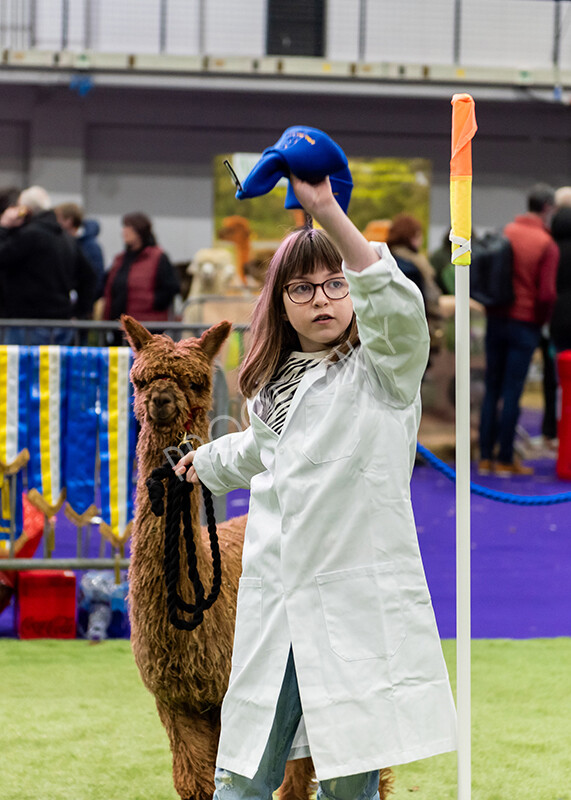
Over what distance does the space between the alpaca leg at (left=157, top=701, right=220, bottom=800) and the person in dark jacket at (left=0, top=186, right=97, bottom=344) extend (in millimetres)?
5727

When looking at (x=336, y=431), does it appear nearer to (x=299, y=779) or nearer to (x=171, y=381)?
(x=171, y=381)

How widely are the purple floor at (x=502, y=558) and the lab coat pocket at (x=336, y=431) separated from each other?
2.95 metres

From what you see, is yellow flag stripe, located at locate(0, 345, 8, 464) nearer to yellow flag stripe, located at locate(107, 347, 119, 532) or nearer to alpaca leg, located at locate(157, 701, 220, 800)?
yellow flag stripe, located at locate(107, 347, 119, 532)

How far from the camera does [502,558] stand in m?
6.37

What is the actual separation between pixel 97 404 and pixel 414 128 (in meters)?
14.0

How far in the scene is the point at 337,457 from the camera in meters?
2.23

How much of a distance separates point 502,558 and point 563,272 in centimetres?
374

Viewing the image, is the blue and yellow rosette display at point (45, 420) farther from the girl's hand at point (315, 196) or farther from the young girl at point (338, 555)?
the girl's hand at point (315, 196)

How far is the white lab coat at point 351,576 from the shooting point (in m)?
2.15

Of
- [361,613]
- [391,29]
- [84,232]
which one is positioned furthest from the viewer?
[391,29]

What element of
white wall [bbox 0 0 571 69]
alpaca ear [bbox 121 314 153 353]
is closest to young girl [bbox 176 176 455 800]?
alpaca ear [bbox 121 314 153 353]

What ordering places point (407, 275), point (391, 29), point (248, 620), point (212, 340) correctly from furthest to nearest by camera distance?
point (391, 29)
point (407, 275)
point (212, 340)
point (248, 620)

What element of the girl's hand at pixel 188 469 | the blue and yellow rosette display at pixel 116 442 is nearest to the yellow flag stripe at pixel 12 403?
the blue and yellow rosette display at pixel 116 442

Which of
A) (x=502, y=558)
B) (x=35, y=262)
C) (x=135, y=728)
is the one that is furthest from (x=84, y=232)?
(x=135, y=728)
